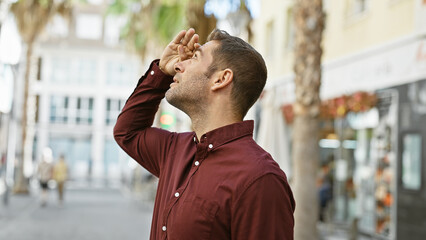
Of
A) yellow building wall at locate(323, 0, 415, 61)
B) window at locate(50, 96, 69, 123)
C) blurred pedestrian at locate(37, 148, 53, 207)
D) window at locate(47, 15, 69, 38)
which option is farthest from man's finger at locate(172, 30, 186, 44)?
window at locate(50, 96, 69, 123)

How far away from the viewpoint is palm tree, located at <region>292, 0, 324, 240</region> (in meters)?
8.63

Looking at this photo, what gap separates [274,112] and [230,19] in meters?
3.27

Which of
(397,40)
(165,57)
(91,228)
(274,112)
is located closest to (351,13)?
(397,40)

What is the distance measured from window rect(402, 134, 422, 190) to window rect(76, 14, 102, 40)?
46.6m

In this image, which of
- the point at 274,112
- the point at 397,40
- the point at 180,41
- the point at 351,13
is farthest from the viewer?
the point at 351,13

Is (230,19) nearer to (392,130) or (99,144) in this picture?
(392,130)

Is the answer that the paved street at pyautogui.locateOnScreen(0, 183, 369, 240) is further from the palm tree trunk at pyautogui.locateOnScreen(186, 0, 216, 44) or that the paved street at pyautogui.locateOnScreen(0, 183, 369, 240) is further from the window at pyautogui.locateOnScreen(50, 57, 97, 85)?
the window at pyautogui.locateOnScreen(50, 57, 97, 85)

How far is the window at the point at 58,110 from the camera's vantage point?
5453 centimetres

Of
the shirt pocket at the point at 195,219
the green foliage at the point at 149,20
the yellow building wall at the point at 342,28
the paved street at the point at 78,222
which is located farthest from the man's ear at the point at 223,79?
the green foliage at the point at 149,20

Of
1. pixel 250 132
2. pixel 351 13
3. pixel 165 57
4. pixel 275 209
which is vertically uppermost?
pixel 351 13

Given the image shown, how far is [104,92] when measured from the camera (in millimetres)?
55594

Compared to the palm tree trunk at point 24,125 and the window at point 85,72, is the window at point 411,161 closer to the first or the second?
the palm tree trunk at point 24,125

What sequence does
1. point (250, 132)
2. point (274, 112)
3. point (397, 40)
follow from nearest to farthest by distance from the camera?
1. point (250, 132)
2. point (274, 112)
3. point (397, 40)

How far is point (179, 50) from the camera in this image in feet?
8.66
